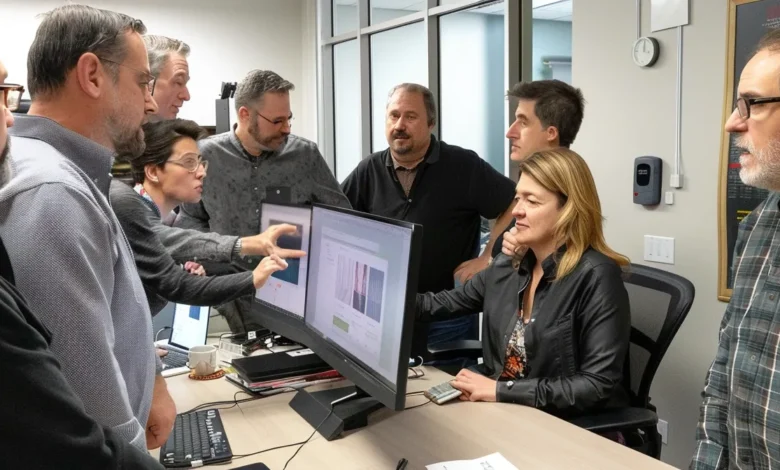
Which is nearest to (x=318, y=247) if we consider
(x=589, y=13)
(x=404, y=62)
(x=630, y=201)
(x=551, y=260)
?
(x=551, y=260)

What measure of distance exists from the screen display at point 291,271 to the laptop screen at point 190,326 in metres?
0.37

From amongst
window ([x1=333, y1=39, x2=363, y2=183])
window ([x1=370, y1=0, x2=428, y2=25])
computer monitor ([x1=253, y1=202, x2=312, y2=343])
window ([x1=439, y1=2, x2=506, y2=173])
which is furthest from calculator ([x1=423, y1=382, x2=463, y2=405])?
window ([x1=370, y1=0, x2=428, y2=25])

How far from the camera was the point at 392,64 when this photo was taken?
5148mm

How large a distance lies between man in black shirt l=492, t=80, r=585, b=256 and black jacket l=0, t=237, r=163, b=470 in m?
2.03

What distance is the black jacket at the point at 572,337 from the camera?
174cm

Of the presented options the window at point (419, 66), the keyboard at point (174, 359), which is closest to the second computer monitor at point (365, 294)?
the keyboard at point (174, 359)

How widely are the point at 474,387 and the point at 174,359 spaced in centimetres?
107

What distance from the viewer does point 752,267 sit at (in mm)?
1508

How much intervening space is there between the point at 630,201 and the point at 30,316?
2.52 metres

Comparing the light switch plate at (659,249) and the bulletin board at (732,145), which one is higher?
the bulletin board at (732,145)

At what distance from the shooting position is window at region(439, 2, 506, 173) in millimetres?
4477

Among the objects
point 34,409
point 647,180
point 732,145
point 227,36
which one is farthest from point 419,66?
point 34,409

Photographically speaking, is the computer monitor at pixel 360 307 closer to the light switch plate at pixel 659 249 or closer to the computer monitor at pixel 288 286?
the computer monitor at pixel 288 286

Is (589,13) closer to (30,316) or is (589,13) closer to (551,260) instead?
(551,260)
